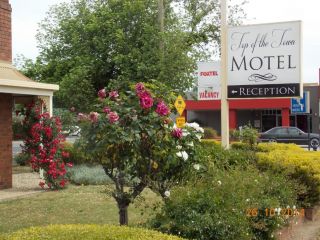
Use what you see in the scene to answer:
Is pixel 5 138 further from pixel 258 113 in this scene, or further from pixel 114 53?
pixel 258 113

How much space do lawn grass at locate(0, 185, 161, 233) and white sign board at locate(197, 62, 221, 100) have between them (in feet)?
34.9

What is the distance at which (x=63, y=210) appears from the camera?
10.3 meters

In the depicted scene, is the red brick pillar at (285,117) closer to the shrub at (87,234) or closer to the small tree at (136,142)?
the small tree at (136,142)

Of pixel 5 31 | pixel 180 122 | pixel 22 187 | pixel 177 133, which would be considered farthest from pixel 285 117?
pixel 177 133

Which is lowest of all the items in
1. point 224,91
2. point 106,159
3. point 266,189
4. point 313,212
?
point 313,212

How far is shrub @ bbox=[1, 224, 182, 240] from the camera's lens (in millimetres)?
4355

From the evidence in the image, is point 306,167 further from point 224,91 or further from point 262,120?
point 262,120

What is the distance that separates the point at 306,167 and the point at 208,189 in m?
3.04

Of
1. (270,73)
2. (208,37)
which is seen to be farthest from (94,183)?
(208,37)

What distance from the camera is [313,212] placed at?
9367 millimetres

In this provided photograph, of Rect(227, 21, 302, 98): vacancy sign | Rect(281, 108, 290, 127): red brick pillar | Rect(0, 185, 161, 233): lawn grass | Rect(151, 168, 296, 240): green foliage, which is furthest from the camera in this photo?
Rect(281, 108, 290, 127): red brick pillar

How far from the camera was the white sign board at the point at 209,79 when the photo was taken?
22.2 metres

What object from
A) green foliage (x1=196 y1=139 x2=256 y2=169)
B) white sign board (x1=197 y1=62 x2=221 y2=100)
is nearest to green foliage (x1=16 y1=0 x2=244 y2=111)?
white sign board (x1=197 y1=62 x2=221 y2=100)

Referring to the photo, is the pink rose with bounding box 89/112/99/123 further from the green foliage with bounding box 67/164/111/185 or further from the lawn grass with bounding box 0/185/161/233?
the green foliage with bounding box 67/164/111/185
